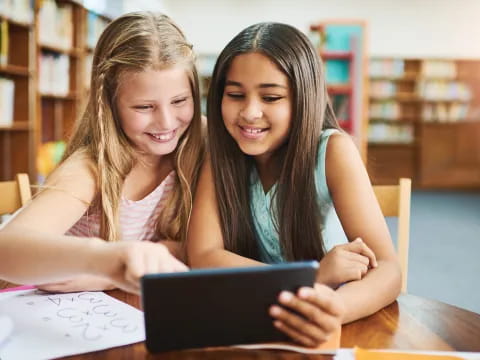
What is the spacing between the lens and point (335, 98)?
6.20m

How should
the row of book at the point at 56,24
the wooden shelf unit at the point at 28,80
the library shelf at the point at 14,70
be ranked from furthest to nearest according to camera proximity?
the row of book at the point at 56,24 < the wooden shelf unit at the point at 28,80 < the library shelf at the point at 14,70

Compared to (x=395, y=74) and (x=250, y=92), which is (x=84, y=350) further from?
(x=395, y=74)

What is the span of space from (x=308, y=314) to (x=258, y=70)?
55 centimetres

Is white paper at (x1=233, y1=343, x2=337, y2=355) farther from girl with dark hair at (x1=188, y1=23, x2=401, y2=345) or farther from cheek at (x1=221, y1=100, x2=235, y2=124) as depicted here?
cheek at (x1=221, y1=100, x2=235, y2=124)

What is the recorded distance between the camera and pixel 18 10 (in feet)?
10.5

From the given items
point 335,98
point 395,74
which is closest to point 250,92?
point 335,98

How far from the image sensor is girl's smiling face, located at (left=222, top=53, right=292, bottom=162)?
41.2 inches

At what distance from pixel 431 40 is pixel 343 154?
752 cm

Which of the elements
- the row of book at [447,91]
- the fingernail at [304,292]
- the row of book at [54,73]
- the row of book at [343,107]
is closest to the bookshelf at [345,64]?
the row of book at [343,107]

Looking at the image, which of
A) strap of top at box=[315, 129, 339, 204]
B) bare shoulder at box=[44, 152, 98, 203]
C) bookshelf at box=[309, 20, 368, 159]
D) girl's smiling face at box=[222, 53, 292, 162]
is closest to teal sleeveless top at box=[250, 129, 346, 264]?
strap of top at box=[315, 129, 339, 204]

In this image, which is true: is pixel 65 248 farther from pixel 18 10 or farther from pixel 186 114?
pixel 18 10

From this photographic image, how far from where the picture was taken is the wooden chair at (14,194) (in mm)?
1351

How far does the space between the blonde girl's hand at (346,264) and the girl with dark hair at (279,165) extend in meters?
0.07

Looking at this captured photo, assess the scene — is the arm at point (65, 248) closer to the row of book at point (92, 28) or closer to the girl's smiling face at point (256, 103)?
the girl's smiling face at point (256, 103)
